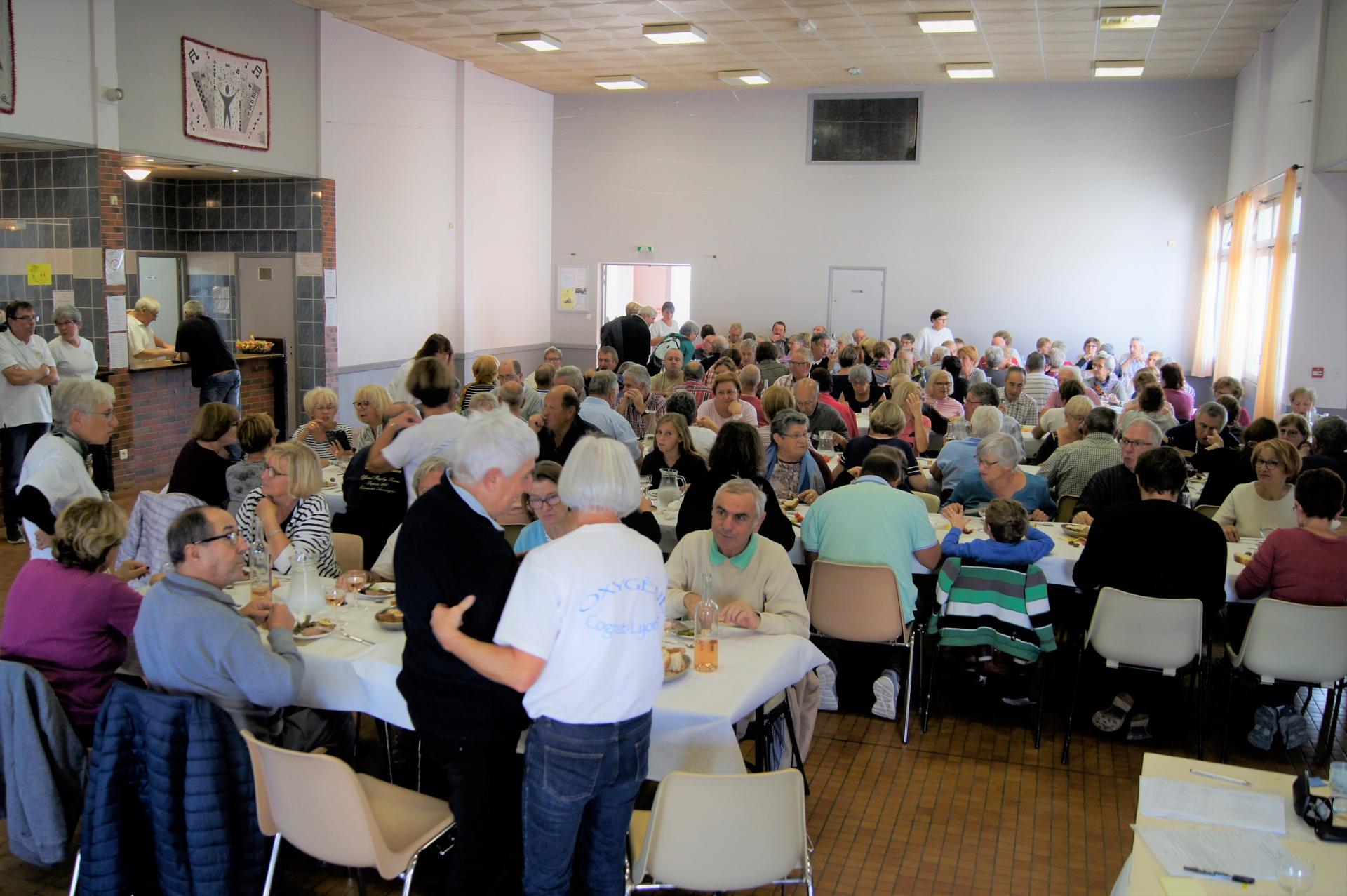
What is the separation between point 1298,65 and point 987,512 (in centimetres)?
745

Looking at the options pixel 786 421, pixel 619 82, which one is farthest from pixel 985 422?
pixel 619 82

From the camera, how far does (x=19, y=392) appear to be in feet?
25.7

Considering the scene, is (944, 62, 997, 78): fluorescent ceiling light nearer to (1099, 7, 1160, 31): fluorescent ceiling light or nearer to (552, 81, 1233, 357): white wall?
(552, 81, 1233, 357): white wall

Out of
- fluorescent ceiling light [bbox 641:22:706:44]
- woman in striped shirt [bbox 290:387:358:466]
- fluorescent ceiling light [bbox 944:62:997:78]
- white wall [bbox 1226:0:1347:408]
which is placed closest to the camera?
woman in striped shirt [bbox 290:387:358:466]

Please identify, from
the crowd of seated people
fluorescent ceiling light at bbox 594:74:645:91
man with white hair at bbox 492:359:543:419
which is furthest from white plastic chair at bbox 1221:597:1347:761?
fluorescent ceiling light at bbox 594:74:645:91

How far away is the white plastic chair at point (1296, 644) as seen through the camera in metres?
4.30

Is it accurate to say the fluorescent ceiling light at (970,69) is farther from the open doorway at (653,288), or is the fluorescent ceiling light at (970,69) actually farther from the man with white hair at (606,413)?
the man with white hair at (606,413)

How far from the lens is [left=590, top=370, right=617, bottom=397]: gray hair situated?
7242 mm

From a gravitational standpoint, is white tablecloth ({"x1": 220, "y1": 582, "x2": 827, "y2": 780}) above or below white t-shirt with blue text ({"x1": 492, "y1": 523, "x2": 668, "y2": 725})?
below

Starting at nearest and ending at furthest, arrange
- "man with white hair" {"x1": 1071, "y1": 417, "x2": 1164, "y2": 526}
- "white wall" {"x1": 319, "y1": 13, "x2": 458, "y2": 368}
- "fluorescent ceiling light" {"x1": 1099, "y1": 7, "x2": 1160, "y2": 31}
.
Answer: "man with white hair" {"x1": 1071, "y1": 417, "x2": 1164, "y2": 526}, "fluorescent ceiling light" {"x1": 1099, "y1": 7, "x2": 1160, "y2": 31}, "white wall" {"x1": 319, "y1": 13, "x2": 458, "y2": 368}

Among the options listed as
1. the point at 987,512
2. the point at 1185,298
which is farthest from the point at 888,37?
the point at 987,512

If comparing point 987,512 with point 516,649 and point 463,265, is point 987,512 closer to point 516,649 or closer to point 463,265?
point 516,649

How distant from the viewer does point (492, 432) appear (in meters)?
2.68

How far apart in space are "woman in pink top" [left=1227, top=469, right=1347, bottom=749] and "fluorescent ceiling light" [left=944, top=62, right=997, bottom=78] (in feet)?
31.2
